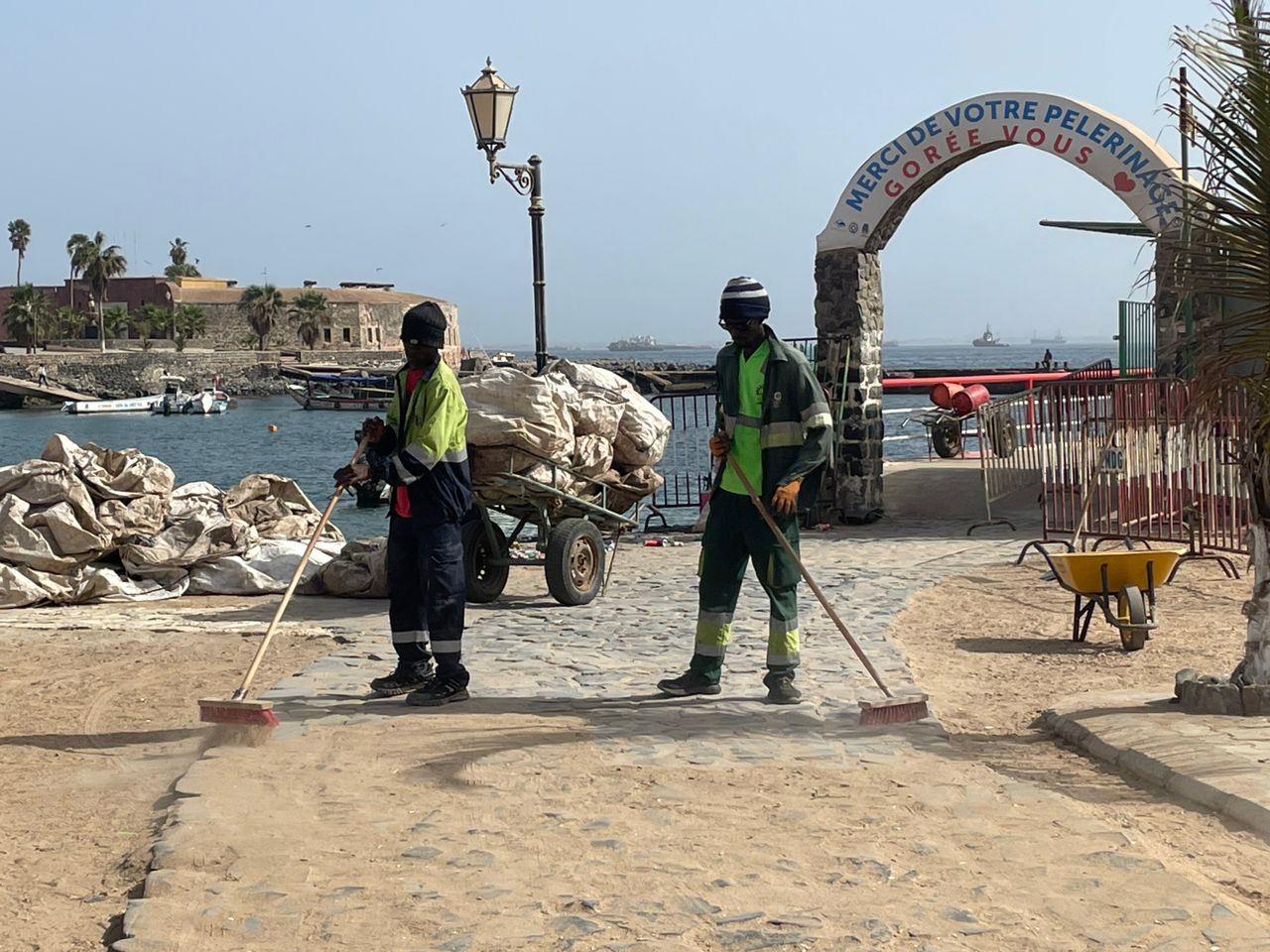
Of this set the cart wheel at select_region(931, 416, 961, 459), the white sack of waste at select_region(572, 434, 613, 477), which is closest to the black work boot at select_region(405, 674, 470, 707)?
the white sack of waste at select_region(572, 434, 613, 477)

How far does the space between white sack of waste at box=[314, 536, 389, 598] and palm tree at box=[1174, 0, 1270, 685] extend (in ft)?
21.1

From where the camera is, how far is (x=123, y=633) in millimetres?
10203

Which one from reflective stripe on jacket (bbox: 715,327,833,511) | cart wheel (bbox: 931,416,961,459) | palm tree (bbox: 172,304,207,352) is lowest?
cart wheel (bbox: 931,416,961,459)

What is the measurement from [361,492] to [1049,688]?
2429 cm

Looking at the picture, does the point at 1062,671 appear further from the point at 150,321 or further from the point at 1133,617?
the point at 150,321

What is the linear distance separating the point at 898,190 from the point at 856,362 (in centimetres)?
188

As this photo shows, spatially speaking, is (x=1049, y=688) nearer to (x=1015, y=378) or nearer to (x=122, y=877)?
(x=122, y=877)

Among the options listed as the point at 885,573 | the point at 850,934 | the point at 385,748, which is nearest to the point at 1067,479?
the point at 885,573

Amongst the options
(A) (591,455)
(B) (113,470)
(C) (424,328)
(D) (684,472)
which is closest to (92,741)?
(C) (424,328)

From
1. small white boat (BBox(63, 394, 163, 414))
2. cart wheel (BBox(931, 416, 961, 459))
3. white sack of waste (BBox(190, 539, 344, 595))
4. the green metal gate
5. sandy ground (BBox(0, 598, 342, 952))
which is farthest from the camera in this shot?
small white boat (BBox(63, 394, 163, 414))

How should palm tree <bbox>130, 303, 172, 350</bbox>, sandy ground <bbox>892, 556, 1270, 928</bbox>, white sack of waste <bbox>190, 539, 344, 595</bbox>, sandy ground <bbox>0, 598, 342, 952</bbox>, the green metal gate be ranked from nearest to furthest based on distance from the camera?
sandy ground <bbox>0, 598, 342, 952</bbox>, sandy ground <bbox>892, 556, 1270, 928</bbox>, white sack of waste <bbox>190, 539, 344, 595</bbox>, the green metal gate, palm tree <bbox>130, 303, 172, 350</bbox>

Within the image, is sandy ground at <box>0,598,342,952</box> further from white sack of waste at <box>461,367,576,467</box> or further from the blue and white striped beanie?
the blue and white striped beanie

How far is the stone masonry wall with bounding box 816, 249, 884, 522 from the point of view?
1695cm

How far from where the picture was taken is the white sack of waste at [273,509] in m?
14.4
